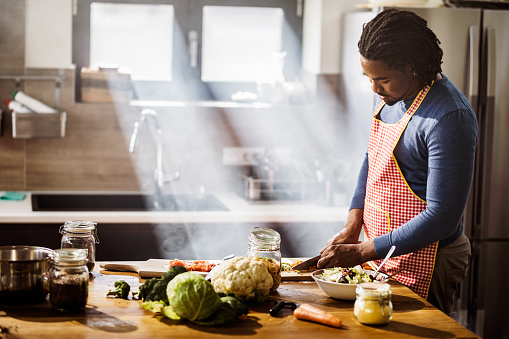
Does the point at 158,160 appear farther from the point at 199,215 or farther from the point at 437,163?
the point at 437,163

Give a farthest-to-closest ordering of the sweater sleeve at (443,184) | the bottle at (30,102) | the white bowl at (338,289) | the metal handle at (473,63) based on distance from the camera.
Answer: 1. the bottle at (30,102)
2. the metal handle at (473,63)
3. the sweater sleeve at (443,184)
4. the white bowl at (338,289)

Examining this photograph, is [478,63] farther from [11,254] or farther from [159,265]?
[11,254]

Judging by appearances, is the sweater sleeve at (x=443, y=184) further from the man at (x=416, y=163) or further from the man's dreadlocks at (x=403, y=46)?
the man's dreadlocks at (x=403, y=46)

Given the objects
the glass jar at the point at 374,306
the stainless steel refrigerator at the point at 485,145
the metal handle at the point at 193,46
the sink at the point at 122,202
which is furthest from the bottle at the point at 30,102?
the glass jar at the point at 374,306

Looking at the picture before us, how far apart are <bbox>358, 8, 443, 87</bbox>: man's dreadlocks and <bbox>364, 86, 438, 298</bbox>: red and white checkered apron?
0.31 ft

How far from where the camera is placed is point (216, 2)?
4.44 meters

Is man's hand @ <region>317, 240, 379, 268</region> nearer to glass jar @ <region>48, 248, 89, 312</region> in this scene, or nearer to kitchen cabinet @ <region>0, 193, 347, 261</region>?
glass jar @ <region>48, 248, 89, 312</region>

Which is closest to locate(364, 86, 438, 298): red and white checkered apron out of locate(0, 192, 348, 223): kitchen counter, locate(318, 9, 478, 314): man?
locate(318, 9, 478, 314): man

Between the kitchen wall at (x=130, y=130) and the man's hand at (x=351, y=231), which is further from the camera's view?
the kitchen wall at (x=130, y=130)

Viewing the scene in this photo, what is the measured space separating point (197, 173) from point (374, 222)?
204 cm

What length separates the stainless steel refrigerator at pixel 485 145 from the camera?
3668 mm

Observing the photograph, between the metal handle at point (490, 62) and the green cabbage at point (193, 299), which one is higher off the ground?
the metal handle at point (490, 62)

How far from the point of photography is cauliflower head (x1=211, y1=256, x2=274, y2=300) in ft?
6.47

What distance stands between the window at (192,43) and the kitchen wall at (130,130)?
0.21 m
